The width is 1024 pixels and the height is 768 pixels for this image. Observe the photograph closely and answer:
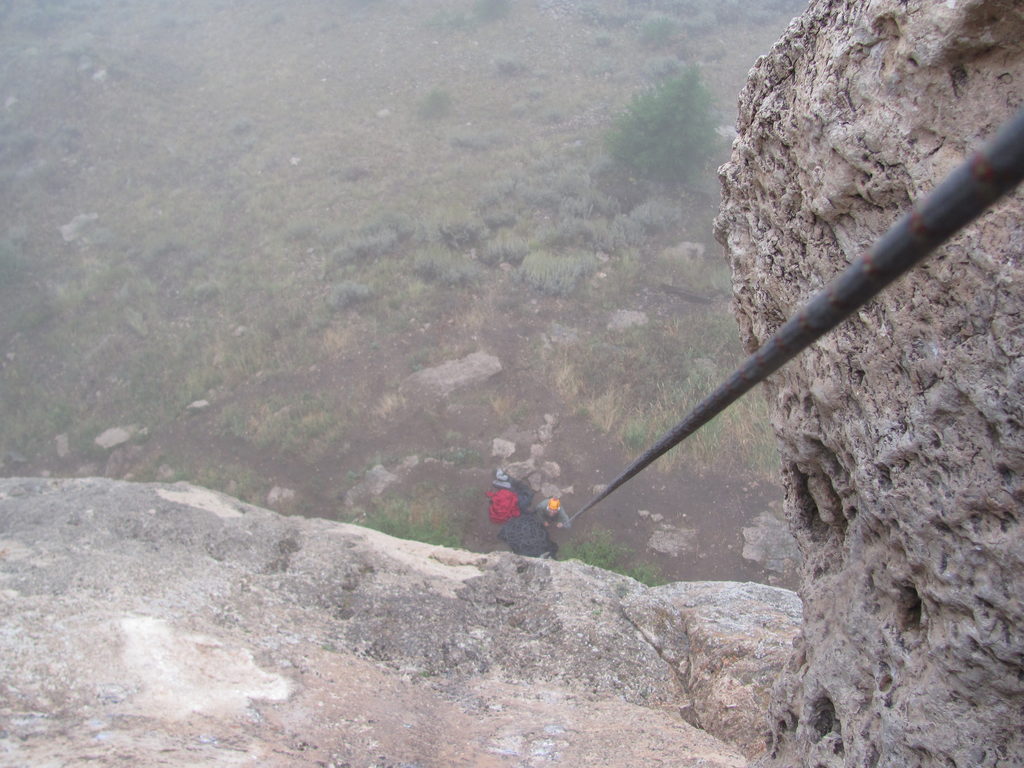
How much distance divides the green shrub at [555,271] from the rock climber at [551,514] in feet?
17.4

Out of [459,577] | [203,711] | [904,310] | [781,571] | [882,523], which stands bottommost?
[781,571]

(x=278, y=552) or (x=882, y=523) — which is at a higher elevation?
(x=882, y=523)

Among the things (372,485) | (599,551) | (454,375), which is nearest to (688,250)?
(454,375)

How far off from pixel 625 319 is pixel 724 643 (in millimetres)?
8007

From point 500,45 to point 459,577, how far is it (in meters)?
23.7

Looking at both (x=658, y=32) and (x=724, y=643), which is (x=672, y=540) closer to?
(x=724, y=643)

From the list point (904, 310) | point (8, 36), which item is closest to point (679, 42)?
point (904, 310)

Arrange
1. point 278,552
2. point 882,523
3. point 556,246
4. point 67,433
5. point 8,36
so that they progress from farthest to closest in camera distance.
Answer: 1. point 8,36
2. point 556,246
3. point 67,433
4. point 278,552
5. point 882,523

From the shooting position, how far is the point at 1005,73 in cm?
164

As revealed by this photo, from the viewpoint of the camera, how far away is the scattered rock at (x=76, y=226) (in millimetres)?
16734

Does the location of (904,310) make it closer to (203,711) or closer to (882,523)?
(882,523)

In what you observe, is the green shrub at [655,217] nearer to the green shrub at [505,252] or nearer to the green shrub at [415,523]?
the green shrub at [505,252]

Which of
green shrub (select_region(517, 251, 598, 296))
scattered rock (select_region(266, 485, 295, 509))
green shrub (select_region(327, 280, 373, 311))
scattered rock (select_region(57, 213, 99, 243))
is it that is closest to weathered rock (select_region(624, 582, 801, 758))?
scattered rock (select_region(266, 485, 295, 509))

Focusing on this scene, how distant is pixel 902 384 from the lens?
1924 millimetres
